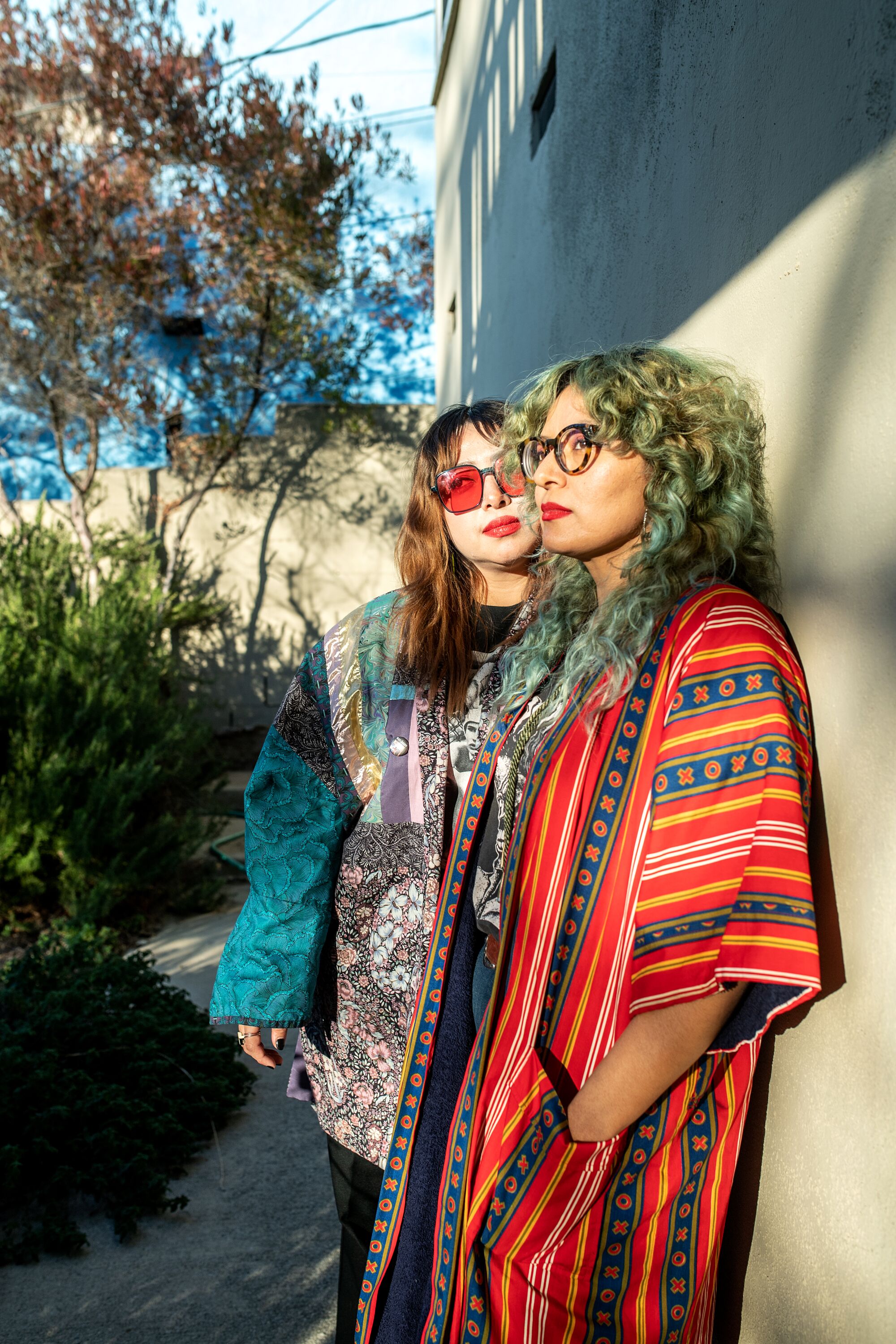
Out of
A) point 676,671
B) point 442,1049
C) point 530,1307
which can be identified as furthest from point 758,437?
point 530,1307

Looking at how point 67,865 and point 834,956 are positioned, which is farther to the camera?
point 67,865

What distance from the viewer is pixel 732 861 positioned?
3.41 ft

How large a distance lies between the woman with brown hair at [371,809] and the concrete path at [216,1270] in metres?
0.68

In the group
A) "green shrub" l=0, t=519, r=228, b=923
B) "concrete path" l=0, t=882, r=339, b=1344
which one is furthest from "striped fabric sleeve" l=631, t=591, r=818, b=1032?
"green shrub" l=0, t=519, r=228, b=923

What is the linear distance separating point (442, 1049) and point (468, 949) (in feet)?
0.53

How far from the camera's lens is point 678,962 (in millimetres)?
1061

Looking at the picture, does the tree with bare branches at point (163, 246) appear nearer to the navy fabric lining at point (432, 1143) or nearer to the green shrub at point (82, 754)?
the green shrub at point (82, 754)

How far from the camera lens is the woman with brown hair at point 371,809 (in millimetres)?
1692

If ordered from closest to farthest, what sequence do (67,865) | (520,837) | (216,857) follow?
(520,837) < (67,865) < (216,857)

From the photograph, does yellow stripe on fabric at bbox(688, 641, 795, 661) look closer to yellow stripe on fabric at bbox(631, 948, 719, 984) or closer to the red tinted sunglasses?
yellow stripe on fabric at bbox(631, 948, 719, 984)

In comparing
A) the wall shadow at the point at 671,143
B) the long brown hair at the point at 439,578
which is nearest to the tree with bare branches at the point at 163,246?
the wall shadow at the point at 671,143

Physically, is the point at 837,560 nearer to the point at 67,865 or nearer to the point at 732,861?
the point at 732,861

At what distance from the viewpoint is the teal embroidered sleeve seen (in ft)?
5.68

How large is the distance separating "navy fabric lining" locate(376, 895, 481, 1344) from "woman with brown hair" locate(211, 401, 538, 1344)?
0.47ft
